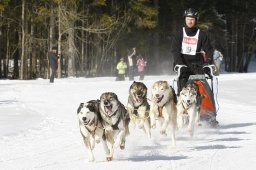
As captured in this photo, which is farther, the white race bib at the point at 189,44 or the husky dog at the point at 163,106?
the white race bib at the point at 189,44

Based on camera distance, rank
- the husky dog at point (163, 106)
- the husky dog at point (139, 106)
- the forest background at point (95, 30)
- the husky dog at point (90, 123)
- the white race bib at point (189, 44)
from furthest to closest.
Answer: the forest background at point (95, 30)
the white race bib at point (189, 44)
the husky dog at point (139, 106)
the husky dog at point (163, 106)
the husky dog at point (90, 123)

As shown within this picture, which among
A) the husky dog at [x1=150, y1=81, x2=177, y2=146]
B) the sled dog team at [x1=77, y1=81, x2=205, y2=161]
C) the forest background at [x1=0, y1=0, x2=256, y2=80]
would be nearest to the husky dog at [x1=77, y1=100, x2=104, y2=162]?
the sled dog team at [x1=77, y1=81, x2=205, y2=161]

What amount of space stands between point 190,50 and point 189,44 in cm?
12

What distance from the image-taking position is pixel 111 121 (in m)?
7.32

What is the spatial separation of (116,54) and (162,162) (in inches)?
1378

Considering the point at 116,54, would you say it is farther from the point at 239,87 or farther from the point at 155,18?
the point at 239,87

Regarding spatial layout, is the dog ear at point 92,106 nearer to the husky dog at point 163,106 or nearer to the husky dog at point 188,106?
the husky dog at point 163,106

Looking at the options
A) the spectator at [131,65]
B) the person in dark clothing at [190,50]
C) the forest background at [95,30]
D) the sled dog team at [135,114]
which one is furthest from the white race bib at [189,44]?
the forest background at [95,30]

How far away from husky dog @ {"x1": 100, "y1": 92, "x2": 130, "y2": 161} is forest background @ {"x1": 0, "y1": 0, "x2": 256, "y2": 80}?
83.9ft

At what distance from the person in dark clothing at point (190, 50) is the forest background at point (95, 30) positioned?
23333mm

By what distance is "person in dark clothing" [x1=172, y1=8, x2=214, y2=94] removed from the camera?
991 cm

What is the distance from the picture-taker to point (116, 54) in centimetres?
4200

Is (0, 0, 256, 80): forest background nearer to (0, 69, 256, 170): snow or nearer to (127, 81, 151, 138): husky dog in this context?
(0, 69, 256, 170): snow

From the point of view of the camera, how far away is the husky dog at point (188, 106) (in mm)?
9117
